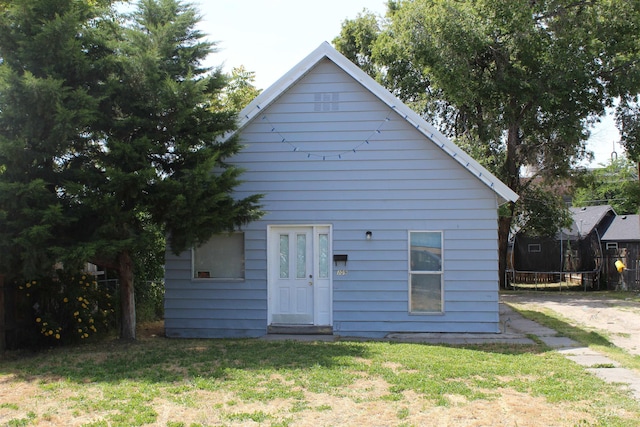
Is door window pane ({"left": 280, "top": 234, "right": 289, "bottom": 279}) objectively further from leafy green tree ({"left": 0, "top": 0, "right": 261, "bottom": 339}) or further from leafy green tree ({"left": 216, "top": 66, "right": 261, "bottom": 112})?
leafy green tree ({"left": 216, "top": 66, "right": 261, "bottom": 112})

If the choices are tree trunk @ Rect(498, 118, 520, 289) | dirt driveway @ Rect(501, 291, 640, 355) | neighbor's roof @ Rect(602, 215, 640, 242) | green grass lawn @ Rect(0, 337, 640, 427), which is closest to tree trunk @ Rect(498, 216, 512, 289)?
tree trunk @ Rect(498, 118, 520, 289)

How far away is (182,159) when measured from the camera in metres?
10.1

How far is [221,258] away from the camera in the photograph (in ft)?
39.1

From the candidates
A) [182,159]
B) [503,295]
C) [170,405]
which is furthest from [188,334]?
[503,295]

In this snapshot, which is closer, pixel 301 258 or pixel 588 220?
pixel 301 258

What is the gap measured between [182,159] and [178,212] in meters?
1.12

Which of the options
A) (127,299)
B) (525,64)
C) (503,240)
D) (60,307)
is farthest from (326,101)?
(503,240)

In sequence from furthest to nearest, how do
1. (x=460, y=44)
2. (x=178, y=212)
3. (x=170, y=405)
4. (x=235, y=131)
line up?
(x=460, y=44) < (x=235, y=131) < (x=178, y=212) < (x=170, y=405)

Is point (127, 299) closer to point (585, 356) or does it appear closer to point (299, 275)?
point (299, 275)

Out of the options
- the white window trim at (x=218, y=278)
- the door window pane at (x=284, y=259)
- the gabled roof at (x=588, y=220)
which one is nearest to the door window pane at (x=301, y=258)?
the door window pane at (x=284, y=259)

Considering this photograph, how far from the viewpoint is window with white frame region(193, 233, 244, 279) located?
11.9 m

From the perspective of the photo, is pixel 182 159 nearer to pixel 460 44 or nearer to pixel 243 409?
pixel 243 409

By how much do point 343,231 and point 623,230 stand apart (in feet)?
74.4

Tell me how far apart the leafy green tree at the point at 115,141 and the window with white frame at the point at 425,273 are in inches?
122
